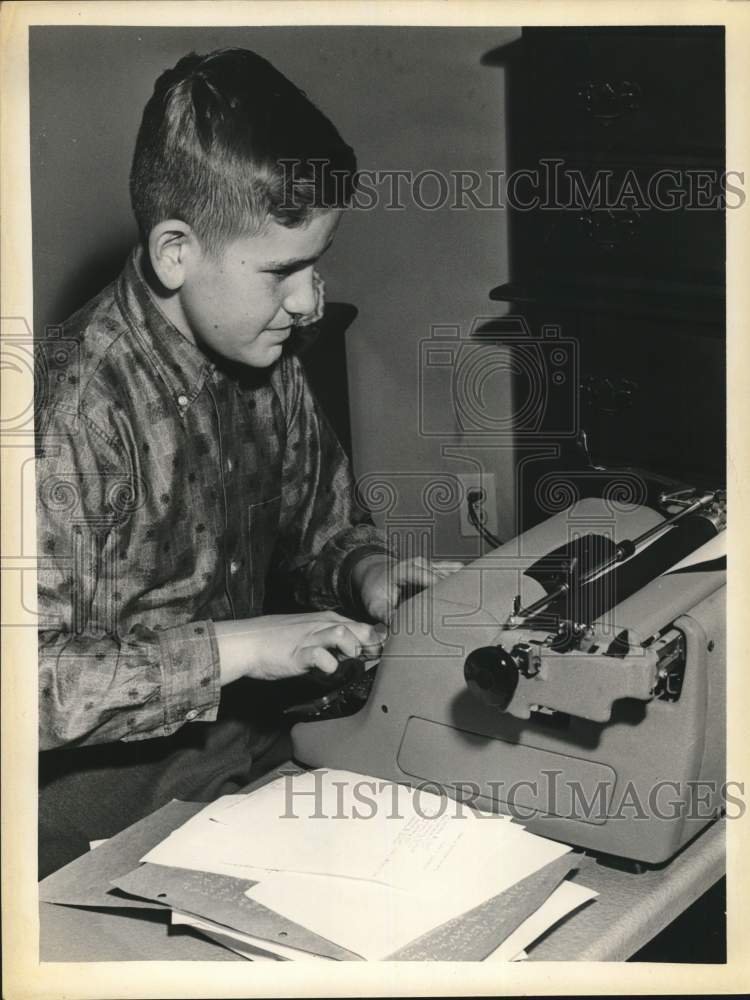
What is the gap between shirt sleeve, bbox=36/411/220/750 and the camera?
1.68 meters

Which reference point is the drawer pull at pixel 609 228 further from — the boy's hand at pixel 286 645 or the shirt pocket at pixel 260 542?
the boy's hand at pixel 286 645

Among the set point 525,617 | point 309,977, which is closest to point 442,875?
point 309,977

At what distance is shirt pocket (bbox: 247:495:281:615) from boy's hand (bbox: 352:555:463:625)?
16 cm

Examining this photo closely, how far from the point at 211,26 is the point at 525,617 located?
0.95m

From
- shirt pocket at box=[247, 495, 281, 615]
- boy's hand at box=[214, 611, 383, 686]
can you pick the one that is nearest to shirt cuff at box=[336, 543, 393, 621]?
shirt pocket at box=[247, 495, 281, 615]

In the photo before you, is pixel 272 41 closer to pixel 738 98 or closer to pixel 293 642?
pixel 738 98

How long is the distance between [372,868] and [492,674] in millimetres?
299

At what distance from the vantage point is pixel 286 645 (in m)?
1.76

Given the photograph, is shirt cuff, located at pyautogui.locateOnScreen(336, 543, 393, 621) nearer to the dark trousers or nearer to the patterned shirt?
the patterned shirt

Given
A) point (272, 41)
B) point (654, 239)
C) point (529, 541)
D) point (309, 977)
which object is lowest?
point (309, 977)

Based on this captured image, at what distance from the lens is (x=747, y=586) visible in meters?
1.72

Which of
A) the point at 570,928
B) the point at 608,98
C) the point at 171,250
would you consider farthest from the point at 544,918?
the point at 608,98

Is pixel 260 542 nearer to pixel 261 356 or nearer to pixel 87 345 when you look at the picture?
pixel 261 356

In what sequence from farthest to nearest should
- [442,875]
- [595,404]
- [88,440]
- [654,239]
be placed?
[595,404] → [654,239] → [88,440] → [442,875]
